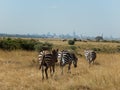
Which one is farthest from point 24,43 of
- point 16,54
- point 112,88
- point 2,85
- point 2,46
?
point 112,88

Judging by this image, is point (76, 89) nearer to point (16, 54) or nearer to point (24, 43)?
point (16, 54)

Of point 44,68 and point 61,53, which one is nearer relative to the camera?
point 44,68

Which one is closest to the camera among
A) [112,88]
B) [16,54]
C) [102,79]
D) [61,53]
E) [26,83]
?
[112,88]

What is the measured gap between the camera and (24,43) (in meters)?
36.5

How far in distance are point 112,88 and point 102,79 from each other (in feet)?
4.02

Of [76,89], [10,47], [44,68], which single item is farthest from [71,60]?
[10,47]

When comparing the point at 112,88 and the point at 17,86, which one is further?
the point at 17,86

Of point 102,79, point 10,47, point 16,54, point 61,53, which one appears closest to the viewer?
point 102,79

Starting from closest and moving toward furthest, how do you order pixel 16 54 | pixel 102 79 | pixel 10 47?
pixel 102 79, pixel 16 54, pixel 10 47

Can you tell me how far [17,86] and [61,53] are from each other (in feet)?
16.2

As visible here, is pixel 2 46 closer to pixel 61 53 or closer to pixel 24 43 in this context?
pixel 24 43

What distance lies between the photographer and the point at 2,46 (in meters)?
33.3

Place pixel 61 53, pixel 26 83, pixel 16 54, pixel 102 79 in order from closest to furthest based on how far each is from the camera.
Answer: pixel 102 79
pixel 26 83
pixel 61 53
pixel 16 54

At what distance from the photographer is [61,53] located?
16469 millimetres
